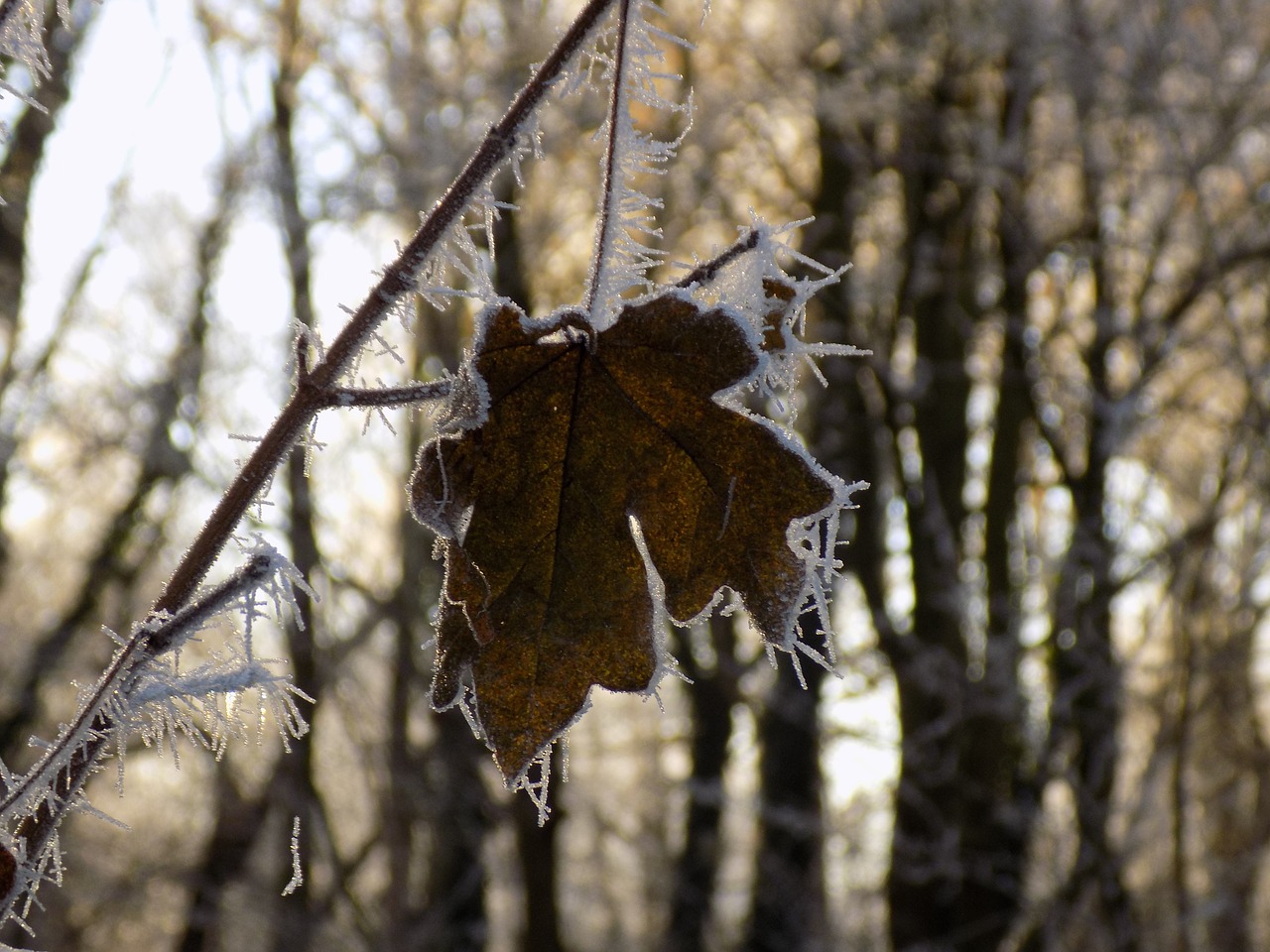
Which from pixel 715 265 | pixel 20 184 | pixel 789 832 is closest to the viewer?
pixel 715 265

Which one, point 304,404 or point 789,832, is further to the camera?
point 789,832

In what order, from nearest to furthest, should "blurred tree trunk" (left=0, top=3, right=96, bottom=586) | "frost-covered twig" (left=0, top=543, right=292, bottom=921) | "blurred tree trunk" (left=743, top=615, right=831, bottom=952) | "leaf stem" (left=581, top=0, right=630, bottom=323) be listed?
"frost-covered twig" (left=0, top=543, right=292, bottom=921) → "leaf stem" (left=581, top=0, right=630, bottom=323) → "blurred tree trunk" (left=0, top=3, right=96, bottom=586) → "blurred tree trunk" (left=743, top=615, right=831, bottom=952)

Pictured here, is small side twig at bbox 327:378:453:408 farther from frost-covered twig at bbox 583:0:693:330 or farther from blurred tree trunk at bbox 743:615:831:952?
blurred tree trunk at bbox 743:615:831:952

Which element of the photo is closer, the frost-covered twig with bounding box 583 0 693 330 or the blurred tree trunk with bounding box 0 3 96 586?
the frost-covered twig with bounding box 583 0 693 330

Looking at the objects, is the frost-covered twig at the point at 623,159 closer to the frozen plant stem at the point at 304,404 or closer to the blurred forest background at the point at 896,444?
the frozen plant stem at the point at 304,404

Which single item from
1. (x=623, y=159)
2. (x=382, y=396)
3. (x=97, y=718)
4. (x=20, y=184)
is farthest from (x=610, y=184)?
A: (x=20, y=184)

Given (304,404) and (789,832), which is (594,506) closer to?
(304,404)

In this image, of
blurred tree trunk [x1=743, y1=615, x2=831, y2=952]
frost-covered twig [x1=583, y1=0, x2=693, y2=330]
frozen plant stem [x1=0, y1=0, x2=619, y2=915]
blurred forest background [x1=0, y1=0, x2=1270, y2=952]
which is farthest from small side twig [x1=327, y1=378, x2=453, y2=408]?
blurred tree trunk [x1=743, y1=615, x2=831, y2=952]

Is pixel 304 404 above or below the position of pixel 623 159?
below
